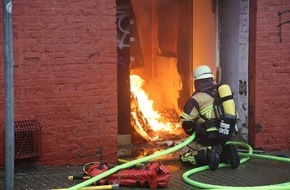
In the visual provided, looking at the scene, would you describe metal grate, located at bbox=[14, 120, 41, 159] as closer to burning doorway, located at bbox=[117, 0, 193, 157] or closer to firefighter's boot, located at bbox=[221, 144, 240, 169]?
burning doorway, located at bbox=[117, 0, 193, 157]

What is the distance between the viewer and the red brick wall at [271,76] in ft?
30.0

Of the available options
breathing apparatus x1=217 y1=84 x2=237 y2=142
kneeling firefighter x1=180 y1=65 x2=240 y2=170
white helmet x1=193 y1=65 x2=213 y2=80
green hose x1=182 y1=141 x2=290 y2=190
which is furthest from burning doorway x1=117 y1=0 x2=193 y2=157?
breathing apparatus x1=217 y1=84 x2=237 y2=142

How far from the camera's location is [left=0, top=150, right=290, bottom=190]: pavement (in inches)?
285

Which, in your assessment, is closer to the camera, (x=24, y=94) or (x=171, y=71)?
(x=24, y=94)

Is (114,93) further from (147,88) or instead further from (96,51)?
(147,88)

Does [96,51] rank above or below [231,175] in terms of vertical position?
above

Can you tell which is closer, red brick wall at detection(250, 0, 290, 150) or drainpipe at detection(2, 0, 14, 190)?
drainpipe at detection(2, 0, 14, 190)

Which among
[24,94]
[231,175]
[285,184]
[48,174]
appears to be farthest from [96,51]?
[285,184]

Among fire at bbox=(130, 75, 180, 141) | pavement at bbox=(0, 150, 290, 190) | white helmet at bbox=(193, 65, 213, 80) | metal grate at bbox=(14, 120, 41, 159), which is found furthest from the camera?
fire at bbox=(130, 75, 180, 141)

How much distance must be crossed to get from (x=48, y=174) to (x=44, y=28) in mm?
2168

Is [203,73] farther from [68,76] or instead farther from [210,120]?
[68,76]

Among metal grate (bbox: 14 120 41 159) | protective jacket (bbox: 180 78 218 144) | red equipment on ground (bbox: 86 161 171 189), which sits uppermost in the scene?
protective jacket (bbox: 180 78 218 144)

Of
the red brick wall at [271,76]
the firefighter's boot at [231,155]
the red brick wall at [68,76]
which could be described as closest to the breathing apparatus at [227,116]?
the firefighter's boot at [231,155]

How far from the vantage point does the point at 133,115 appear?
10305 millimetres
